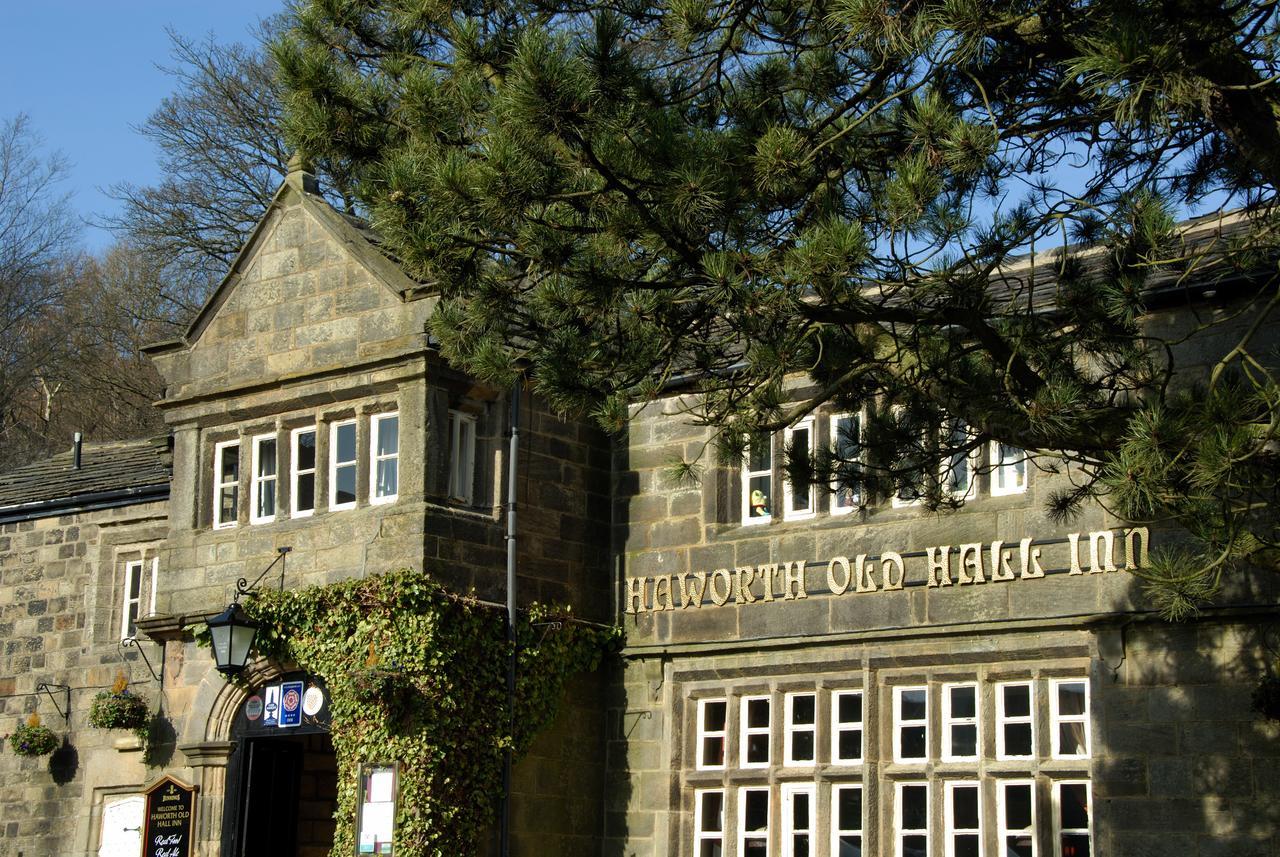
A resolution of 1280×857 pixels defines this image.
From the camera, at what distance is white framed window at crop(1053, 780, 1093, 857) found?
44.1 ft

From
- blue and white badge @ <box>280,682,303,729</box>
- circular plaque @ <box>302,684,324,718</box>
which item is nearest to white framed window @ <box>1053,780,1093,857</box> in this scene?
circular plaque @ <box>302,684,324,718</box>

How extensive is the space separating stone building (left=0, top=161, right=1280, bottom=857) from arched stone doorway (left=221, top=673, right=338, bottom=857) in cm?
4

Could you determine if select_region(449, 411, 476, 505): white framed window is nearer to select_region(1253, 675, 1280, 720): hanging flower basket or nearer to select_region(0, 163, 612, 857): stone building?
select_region(0, 163, 612, 857): stone building

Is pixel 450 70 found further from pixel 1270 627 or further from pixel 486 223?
pixel 1270 627

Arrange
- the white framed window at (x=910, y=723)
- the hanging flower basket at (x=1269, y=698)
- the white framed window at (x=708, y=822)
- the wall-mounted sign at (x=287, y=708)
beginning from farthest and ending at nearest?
the white framed window at (x=708, y=822), the wall-mounted sign at (x=287, y=708), the white framed window at (x=910, y=723), the hanging flower basket at (x=1269, y=698)

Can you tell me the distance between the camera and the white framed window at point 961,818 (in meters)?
14.0

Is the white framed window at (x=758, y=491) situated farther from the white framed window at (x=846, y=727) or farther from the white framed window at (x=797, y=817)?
the white framed window at (x=797, y=817)

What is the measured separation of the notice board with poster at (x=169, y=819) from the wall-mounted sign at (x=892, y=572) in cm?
431

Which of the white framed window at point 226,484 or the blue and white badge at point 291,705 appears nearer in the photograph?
the blue and white badge at point 291,705

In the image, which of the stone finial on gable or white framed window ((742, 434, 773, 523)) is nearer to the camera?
white framed window ((742, 434, 773, 523))

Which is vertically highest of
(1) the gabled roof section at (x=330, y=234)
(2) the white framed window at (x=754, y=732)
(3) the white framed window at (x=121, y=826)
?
(1) the gabled roof section at (x=330, y=234)

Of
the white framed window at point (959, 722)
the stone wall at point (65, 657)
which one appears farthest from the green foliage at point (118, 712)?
the white framed window at point (959, 722)

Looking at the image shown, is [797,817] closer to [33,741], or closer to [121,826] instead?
[121,826]

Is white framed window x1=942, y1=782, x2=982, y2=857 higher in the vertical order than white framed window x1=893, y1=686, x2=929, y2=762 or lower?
lower
